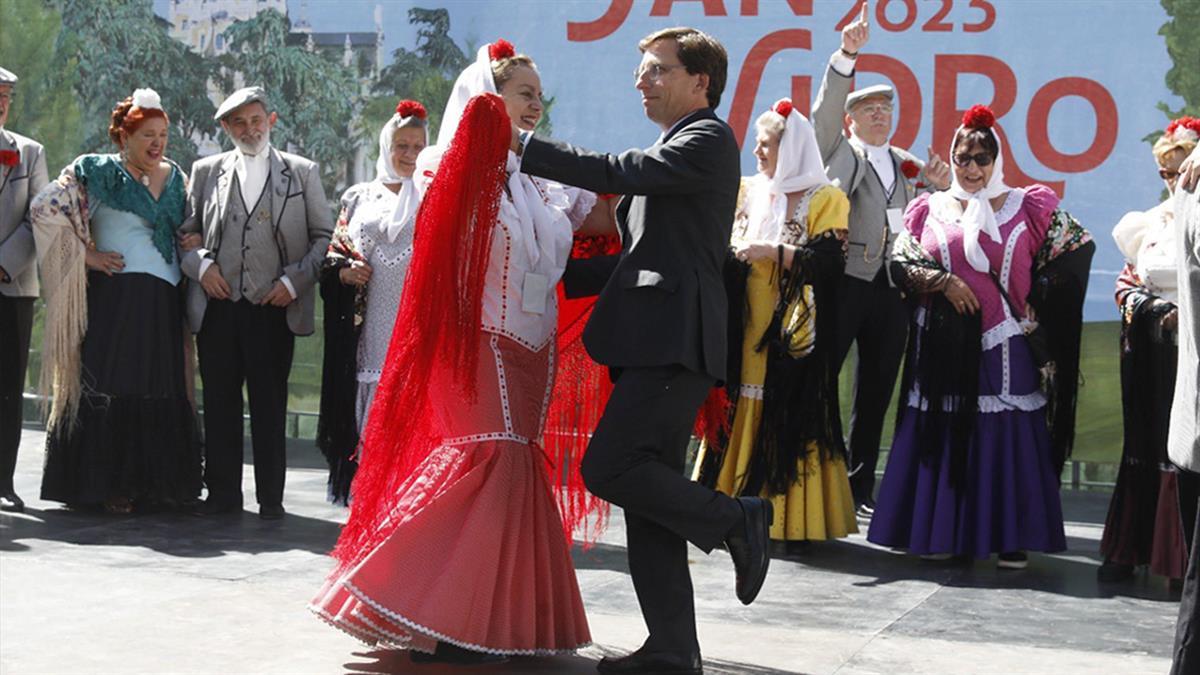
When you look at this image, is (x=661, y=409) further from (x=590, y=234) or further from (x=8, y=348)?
(x=8, y=348)

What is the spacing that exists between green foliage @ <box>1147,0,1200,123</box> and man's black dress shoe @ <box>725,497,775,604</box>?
458 cm

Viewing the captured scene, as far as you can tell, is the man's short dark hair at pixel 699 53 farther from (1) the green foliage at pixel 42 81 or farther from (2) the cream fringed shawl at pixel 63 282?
(1) the green foliage at pixel 42 81

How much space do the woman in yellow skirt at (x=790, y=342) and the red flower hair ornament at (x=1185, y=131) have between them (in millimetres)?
1231

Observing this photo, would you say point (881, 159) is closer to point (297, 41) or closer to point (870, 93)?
point (870, 93)

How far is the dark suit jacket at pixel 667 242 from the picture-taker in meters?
4.30

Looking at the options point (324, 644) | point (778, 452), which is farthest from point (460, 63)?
point (324, 644)

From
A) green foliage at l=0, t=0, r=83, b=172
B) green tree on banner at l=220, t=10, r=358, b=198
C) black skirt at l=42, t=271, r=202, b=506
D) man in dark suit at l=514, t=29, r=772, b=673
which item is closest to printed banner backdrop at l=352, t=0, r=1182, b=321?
green tree on banner at l=220, t=10, r=358, b=198

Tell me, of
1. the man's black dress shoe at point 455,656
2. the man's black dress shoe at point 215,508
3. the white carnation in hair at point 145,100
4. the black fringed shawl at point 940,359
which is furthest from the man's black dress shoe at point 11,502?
the black fringed shawl at point 940,359

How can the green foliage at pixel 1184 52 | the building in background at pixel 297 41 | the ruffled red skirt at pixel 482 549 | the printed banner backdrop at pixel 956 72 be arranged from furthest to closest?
the building in background at pixel 297 41 → the printed banner backdrop at pixel 956 72 → the green foliage at pixel 1184 52 → the ruffled red skirt at pixel 482 549

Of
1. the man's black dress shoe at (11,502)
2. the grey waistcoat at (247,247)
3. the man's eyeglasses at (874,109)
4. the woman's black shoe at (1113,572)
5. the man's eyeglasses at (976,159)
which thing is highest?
the man's eyeglasses at (874,109)

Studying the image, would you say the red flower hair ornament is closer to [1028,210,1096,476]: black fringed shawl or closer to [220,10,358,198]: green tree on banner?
[1028,210,1096,476]: black fringed shawl

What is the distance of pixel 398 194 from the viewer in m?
7.18

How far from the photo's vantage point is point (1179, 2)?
8.16 metres

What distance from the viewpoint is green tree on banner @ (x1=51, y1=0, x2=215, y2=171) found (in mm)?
9906
